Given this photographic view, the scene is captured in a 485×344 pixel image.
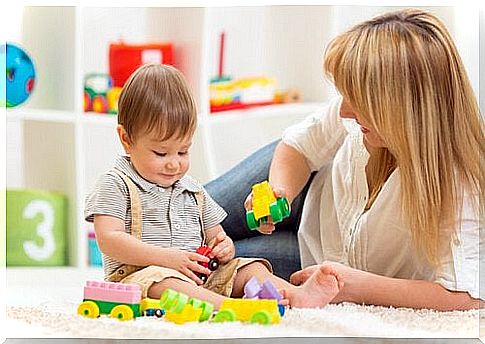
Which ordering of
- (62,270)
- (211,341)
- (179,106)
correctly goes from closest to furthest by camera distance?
(211,341)
(179,106)
(62,270)

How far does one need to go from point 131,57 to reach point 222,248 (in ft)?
0.80

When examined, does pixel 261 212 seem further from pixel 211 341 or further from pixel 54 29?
pixel 54 29

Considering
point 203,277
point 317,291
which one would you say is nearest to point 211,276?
point 203,277

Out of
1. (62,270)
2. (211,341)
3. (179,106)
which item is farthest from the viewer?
(62,270)

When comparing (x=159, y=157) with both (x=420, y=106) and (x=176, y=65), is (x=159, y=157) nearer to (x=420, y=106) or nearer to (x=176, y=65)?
(x=176, y=65)

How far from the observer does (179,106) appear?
0.98 meters

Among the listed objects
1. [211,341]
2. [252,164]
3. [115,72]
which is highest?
[115,72]

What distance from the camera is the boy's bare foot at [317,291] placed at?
3.19 feet

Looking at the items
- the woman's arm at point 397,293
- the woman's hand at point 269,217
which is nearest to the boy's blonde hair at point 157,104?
the woman's hand at point 269,217

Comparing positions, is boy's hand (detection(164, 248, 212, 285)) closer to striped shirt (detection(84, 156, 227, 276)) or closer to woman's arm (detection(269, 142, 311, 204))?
striped shirt (detection(84, 156, 227, 276))

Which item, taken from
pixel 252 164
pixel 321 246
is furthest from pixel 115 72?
pixel 321 246

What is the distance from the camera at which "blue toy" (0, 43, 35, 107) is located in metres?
1.03

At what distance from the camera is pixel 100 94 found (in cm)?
108

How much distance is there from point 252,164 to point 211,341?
1.11ft
